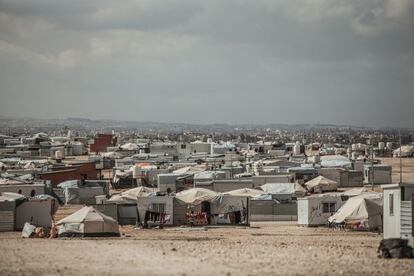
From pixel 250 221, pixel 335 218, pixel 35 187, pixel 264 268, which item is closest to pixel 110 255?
pixel 264 268

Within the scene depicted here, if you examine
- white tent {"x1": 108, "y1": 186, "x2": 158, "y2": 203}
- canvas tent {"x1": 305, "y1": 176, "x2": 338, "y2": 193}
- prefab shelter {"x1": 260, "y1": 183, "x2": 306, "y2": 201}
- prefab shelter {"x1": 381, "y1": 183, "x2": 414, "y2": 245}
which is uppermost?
prefab shelter {"x1": 381, "y1": 183, "x2": 414, "y2": 245}

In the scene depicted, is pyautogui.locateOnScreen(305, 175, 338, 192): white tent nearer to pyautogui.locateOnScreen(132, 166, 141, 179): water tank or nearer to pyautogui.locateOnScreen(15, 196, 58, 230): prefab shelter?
pyautogui.locateOnScreen(132, 166, 141, 179): water tank

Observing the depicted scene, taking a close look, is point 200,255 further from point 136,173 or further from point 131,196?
point 136,173

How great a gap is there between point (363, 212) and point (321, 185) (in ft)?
67.6

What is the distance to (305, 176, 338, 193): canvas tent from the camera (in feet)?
185

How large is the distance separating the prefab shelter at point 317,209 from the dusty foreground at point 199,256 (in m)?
5.58

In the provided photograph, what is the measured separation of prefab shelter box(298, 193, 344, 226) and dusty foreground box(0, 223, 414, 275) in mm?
5581

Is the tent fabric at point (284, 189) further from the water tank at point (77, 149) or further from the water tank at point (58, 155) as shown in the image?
the water tank at point (77, 149)

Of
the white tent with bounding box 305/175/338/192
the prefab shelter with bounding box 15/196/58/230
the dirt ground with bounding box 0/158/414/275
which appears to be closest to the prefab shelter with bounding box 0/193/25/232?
the prefab shelter with bounding box 15/196/58/230

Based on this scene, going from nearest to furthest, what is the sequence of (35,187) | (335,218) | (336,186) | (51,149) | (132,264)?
(132,264) < (335,218) < (35,187) < (336,186) < (51,149)

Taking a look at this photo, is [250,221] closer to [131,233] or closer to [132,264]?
[131,233]

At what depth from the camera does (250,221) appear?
1673 inches

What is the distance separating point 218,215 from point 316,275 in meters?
20.7

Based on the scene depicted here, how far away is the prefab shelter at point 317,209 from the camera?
38938mm
